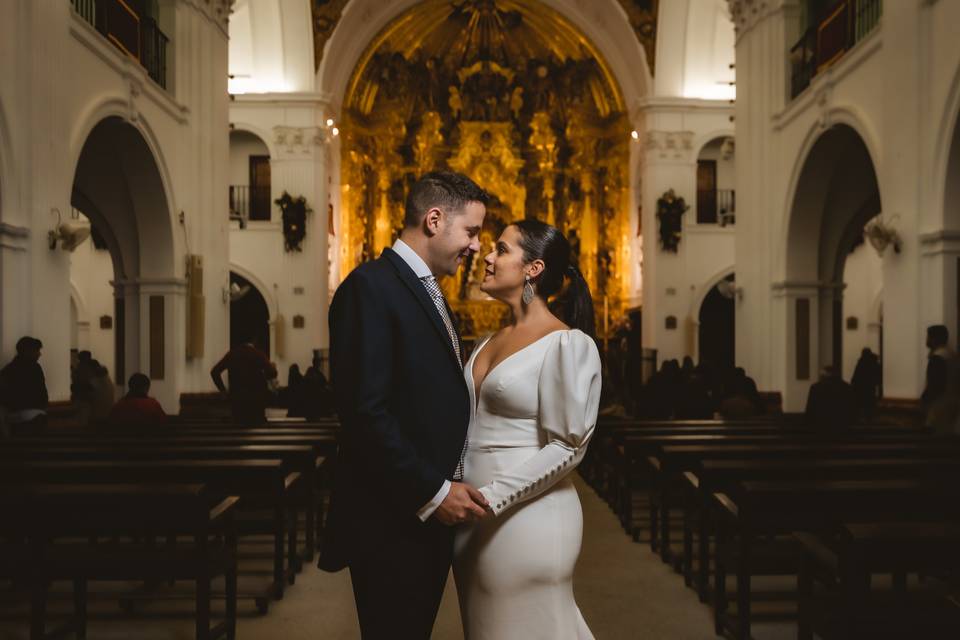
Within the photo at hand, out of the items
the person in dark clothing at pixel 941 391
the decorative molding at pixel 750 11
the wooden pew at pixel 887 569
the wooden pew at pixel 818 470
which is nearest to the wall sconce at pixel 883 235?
the person in dark clothing at pixel 941 391

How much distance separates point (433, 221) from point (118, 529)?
2466mm

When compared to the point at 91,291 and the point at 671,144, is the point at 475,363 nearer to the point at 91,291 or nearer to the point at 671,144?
the point at 671,144

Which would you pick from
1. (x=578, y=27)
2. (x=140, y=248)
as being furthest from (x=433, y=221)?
(x=578, y=27)

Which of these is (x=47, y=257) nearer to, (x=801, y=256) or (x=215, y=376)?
(x=215, y=376)

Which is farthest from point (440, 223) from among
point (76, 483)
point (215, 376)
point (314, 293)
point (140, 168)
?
point (314, 293)

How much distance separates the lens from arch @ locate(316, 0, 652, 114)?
1955cm

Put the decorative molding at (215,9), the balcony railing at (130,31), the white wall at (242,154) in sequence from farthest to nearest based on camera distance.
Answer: the white wall at (242,154) → the decorative molding at (215,9) → the balcony railing at (130,31)

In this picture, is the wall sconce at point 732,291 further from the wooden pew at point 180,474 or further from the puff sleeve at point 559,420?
the puff sleeve at point 559,420

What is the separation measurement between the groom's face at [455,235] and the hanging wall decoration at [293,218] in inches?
641

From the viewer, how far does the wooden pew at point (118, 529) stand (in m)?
3.91

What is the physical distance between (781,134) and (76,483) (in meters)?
11.2

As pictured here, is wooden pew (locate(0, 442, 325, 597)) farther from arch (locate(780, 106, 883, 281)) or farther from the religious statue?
the religious statue

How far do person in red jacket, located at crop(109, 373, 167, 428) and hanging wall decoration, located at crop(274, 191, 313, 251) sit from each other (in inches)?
442

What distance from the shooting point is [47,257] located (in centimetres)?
819
